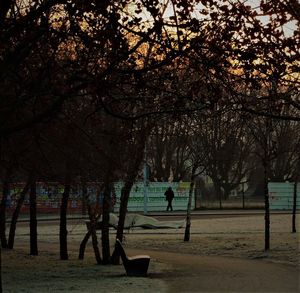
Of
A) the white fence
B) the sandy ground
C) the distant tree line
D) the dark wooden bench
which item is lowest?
the sandy ground

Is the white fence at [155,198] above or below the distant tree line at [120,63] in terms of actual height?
below

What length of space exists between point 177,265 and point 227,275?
130 inches

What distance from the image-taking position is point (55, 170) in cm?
1639

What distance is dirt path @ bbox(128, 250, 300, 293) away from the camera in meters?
14.3

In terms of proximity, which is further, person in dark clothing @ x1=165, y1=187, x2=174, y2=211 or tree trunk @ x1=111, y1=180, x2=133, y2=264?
person in dark clothing @ x1=165, y1=187, x2=174, y2=211

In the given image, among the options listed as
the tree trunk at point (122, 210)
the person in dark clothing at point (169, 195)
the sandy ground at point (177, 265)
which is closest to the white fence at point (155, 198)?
the person in dark clothing at point (169, 195)

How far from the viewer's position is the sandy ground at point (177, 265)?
14.9 metres

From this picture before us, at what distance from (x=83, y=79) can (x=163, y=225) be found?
27.1m

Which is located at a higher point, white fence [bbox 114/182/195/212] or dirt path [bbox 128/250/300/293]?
white fence [bbox 114/182/195/212]

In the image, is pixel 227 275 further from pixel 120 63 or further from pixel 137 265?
pixel 120 63

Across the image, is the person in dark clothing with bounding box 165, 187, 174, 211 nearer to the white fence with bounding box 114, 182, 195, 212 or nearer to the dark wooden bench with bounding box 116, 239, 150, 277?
the white fence with bounding box 114, 182, 195, 212

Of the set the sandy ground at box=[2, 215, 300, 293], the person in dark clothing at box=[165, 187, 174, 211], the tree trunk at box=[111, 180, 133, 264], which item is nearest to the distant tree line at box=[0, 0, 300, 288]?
the sandy ground at box=[2, 215, 300, 293]

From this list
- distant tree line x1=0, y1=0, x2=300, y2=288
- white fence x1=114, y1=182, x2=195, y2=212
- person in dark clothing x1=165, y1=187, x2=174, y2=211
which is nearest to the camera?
distant tree line x1=0, y1=0, x2=300, y2=288

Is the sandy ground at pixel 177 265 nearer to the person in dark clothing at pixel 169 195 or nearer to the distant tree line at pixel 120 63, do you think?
the distant tree line at pixel 120 63
